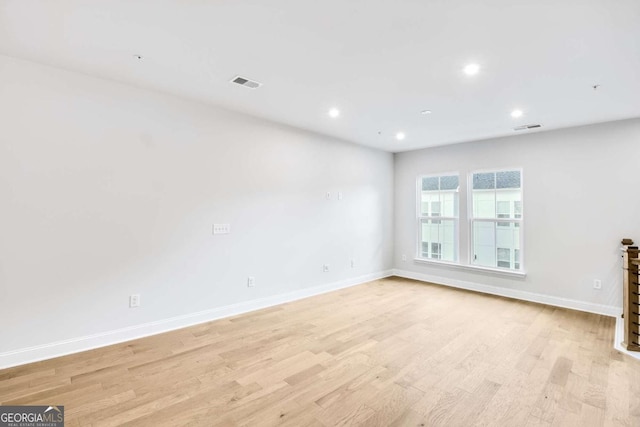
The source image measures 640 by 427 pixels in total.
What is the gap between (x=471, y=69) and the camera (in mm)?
2684

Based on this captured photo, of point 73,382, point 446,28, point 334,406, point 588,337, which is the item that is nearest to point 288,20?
point 446,28

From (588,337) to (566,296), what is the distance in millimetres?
1310

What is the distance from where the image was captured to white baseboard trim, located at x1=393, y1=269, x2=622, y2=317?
405 cm

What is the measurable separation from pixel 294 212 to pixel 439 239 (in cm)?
Result: 301

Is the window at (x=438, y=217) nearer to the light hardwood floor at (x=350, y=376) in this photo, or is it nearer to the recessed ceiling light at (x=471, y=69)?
the light hardwood floor at (x=350, y=376)

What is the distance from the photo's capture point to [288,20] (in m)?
2.04

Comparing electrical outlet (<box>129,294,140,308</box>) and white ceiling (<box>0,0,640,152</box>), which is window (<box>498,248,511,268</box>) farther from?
electrical outlet (<box>129,294,140,308</box>)

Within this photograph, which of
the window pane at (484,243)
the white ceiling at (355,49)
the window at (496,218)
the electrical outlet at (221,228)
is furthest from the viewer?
the window pane at (484,243)

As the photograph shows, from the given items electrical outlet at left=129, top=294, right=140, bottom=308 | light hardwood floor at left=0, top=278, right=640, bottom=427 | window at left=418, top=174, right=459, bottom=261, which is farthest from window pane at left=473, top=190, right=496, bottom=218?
electrical outlet at left=129, top=294, right=140, bottom=308

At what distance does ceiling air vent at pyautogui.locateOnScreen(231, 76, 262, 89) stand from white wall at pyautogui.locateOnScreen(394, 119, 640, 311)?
4007 millimetres

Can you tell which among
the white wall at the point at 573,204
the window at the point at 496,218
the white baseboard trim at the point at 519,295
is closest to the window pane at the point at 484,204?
the window at the point at 496,218

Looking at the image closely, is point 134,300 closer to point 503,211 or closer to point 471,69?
point 471,69

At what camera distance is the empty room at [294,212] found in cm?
204

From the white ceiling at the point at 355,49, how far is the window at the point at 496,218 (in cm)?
147
